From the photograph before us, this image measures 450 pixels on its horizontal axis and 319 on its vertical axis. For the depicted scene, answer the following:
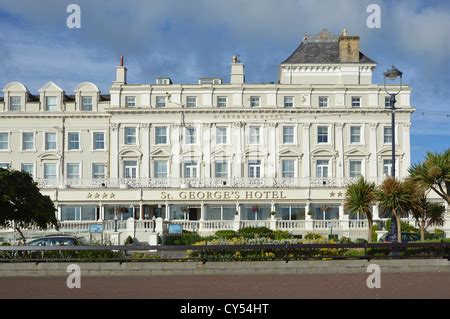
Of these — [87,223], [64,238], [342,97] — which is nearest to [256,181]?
[342,97]

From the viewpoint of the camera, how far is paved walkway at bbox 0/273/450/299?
16.9 m

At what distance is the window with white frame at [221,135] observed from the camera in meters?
61.0

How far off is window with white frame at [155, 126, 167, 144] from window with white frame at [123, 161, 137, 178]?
2.86 metres

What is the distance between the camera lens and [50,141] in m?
62.8

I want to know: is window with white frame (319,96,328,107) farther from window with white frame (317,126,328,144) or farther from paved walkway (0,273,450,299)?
paved walkway (0,273,450,299)

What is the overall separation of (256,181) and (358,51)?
611 inches

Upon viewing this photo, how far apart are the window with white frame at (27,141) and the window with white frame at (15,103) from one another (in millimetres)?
2416

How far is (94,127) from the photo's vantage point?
62469mm

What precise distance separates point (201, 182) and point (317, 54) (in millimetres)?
16412

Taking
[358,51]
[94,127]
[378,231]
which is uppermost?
[358,51]

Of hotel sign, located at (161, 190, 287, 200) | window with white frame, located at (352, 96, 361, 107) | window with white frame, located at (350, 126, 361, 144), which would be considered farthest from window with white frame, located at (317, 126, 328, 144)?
hotel sign, located at (161, 190, 287, 200)

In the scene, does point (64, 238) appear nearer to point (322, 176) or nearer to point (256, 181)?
point (256, 181)
